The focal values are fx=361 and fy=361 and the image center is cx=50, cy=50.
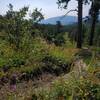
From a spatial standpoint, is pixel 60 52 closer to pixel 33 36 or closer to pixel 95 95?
pixel 33 36

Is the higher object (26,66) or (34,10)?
(34,10)

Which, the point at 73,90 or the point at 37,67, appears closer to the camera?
the point at 73,90

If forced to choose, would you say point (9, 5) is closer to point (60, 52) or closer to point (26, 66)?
point (60, 52)

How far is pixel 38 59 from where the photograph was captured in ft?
40.5

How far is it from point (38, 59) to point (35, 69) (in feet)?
4.90

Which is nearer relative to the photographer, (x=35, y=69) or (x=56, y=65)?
(x=35, y=69)

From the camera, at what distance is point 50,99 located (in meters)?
5.99

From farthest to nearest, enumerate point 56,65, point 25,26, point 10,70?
point 25,26 → point 56,65 → point 10,70

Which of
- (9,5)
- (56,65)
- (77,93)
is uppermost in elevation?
(9,5)

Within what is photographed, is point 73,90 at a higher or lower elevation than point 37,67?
higher

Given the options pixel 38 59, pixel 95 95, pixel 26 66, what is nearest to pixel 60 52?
pixel 38 59

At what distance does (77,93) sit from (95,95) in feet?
1.31

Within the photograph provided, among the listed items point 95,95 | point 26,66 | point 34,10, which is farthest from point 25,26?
point 95,95

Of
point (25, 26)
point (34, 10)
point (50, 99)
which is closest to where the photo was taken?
point (50, 99)
